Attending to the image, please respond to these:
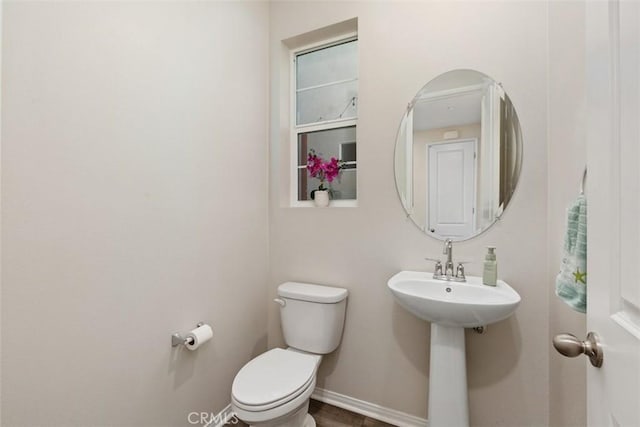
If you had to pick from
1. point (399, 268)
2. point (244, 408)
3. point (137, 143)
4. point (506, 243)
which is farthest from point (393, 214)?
point (137, 143)

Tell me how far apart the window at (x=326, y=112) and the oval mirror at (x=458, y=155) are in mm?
389

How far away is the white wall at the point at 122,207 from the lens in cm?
86

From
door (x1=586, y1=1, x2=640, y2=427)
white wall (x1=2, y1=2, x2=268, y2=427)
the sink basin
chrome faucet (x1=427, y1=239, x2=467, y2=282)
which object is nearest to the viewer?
door (x1=586, y1=1, x2=640, y2=427)

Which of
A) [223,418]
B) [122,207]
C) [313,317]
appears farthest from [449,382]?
[122,207]

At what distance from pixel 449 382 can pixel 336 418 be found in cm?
72

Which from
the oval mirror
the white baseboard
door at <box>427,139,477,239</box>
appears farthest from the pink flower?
the white baseboard

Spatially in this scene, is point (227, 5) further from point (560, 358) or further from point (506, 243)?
point (560, 358)

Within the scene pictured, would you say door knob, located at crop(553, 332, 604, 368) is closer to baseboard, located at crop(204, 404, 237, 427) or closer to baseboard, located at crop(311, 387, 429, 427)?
baseboard, located at crop(311, 387, 429, 427)

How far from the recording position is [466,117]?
4.77 feet

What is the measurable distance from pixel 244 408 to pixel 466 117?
5.42 ft

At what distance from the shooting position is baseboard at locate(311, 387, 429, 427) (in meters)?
1.53

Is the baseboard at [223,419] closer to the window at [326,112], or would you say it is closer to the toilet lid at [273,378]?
the toilet lid at [273,378]

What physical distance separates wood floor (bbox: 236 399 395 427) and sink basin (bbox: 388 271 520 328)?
80 cm

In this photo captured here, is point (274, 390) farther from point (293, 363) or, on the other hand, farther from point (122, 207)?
point (122, 207)
